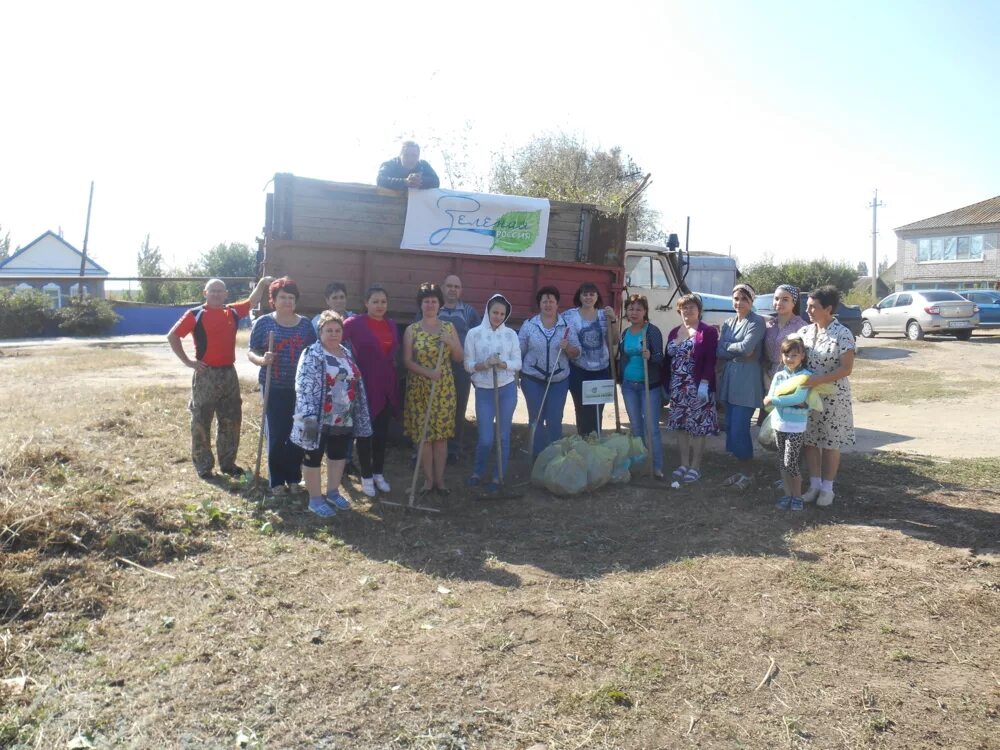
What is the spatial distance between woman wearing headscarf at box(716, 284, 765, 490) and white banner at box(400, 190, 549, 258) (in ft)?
7.60

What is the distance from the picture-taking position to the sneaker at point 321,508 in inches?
231

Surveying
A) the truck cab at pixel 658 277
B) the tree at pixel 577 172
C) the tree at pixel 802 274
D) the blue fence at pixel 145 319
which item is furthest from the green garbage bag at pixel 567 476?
the tree at pixel 802 274

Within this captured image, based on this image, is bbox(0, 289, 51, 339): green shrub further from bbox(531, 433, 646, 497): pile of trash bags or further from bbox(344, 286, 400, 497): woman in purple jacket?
bbox(531, 433, 646, 497): pile of trash bags

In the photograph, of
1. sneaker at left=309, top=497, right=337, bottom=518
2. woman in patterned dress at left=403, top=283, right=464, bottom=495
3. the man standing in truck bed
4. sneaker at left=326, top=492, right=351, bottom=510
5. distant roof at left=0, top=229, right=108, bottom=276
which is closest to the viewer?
sneaker at left=309, top=497, right=337, bottom=518

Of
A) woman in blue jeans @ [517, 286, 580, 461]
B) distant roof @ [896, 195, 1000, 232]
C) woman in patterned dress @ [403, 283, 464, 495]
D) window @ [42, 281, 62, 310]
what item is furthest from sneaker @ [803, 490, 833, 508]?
distant roof @ [896, 195, 1000, 232]

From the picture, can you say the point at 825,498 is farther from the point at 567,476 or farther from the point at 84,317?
the point at 84,317

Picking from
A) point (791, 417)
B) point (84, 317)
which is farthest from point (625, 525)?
point (84, 317)

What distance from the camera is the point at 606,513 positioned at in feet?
20.0

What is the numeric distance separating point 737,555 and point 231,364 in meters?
4.44

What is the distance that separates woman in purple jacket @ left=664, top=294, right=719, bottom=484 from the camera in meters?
6.67

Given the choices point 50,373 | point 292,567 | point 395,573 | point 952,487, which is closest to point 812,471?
point 952,487

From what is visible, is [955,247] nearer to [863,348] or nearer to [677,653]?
[863,348]

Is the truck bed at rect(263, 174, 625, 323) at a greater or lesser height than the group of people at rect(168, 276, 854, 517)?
greater

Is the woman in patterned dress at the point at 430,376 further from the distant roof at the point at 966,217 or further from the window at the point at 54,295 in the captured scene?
the distant roof at the point at 966,217
